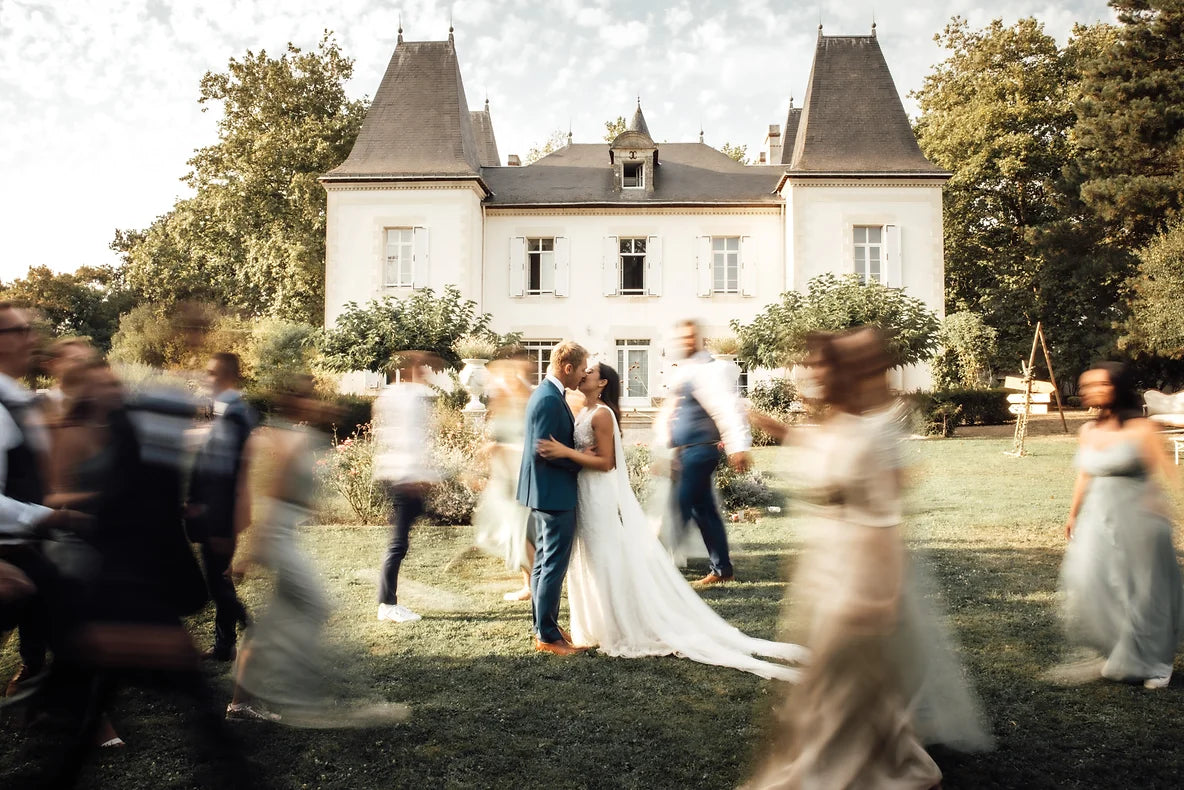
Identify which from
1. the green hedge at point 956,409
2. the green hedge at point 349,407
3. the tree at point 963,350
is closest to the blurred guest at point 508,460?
the green hedge at point 349,407

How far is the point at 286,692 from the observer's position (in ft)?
11.9

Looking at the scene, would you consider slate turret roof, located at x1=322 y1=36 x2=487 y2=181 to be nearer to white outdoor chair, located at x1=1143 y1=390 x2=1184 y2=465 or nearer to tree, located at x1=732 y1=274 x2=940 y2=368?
tree, located at x1=732 y1=274 x2=940 y2=368

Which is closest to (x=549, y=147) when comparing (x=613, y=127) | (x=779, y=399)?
(x=613, y=127)

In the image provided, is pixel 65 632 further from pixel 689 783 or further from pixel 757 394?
pixel 757 394

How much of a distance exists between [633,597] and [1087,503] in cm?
264

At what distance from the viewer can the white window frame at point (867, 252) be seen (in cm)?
2381

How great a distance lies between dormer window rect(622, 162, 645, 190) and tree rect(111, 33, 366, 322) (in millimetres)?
10397

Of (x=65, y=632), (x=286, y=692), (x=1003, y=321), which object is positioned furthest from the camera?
(x=1003, y=321)

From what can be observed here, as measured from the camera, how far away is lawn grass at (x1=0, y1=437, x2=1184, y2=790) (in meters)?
3.25

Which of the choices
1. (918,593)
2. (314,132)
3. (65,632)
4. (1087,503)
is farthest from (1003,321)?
(65,632)

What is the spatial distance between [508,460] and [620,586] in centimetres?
177

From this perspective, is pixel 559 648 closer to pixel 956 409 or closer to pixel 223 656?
pixel 223 656

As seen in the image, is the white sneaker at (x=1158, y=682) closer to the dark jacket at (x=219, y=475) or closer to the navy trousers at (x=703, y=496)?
the navy trousers at (x=703, y=496)

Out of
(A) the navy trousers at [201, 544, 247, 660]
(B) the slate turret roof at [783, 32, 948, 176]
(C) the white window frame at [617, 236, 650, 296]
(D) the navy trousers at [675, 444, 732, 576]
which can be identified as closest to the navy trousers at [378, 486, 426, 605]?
(A) the navy trousers at [201, 544, 247, 660]
